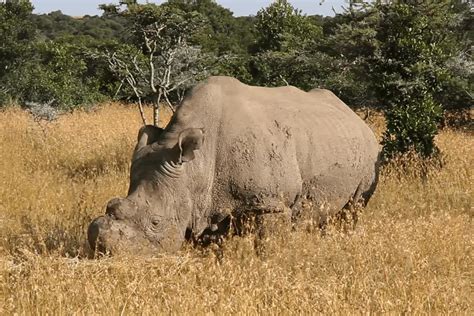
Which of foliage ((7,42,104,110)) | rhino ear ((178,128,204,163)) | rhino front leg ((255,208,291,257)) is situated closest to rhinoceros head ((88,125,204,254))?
rhino ear ((178,128,204,163))

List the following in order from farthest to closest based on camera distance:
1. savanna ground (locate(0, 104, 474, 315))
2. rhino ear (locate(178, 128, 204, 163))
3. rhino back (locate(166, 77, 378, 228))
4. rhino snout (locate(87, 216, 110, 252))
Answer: rhino back (locate(166, 77, 378, 228))
rhino ear (locate(178, 128, 204, 163))
rhino snout (locate(87, 216, 110, 252))
savanna ground (locate(0, 104, 474, 315))

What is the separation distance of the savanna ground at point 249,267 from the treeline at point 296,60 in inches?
122

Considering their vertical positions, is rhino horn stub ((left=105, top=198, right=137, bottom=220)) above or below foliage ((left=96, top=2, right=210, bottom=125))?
below

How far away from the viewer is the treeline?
11930mm

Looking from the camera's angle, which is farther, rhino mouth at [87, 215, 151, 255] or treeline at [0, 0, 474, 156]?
treeline at [0, 0, 474, 156]

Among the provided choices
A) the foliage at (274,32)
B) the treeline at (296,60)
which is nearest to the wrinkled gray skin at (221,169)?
the treeline at (296,60)

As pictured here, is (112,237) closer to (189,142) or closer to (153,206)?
(153,206)

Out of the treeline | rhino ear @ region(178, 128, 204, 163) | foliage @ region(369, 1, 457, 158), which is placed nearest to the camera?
rhino ear @ region(178, 128, 204, 163)

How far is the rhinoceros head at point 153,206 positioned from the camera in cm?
532

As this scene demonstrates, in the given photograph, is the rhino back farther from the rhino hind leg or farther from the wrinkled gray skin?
the rhino hind leg

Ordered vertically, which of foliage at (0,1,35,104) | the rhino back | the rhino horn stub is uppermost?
foliage at (0,1,35,104)

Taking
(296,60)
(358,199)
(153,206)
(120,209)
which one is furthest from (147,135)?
(296,60)

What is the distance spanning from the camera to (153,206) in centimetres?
560

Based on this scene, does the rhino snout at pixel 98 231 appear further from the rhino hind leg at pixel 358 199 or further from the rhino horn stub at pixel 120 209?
the rhino hind leg at pixel 358 199
